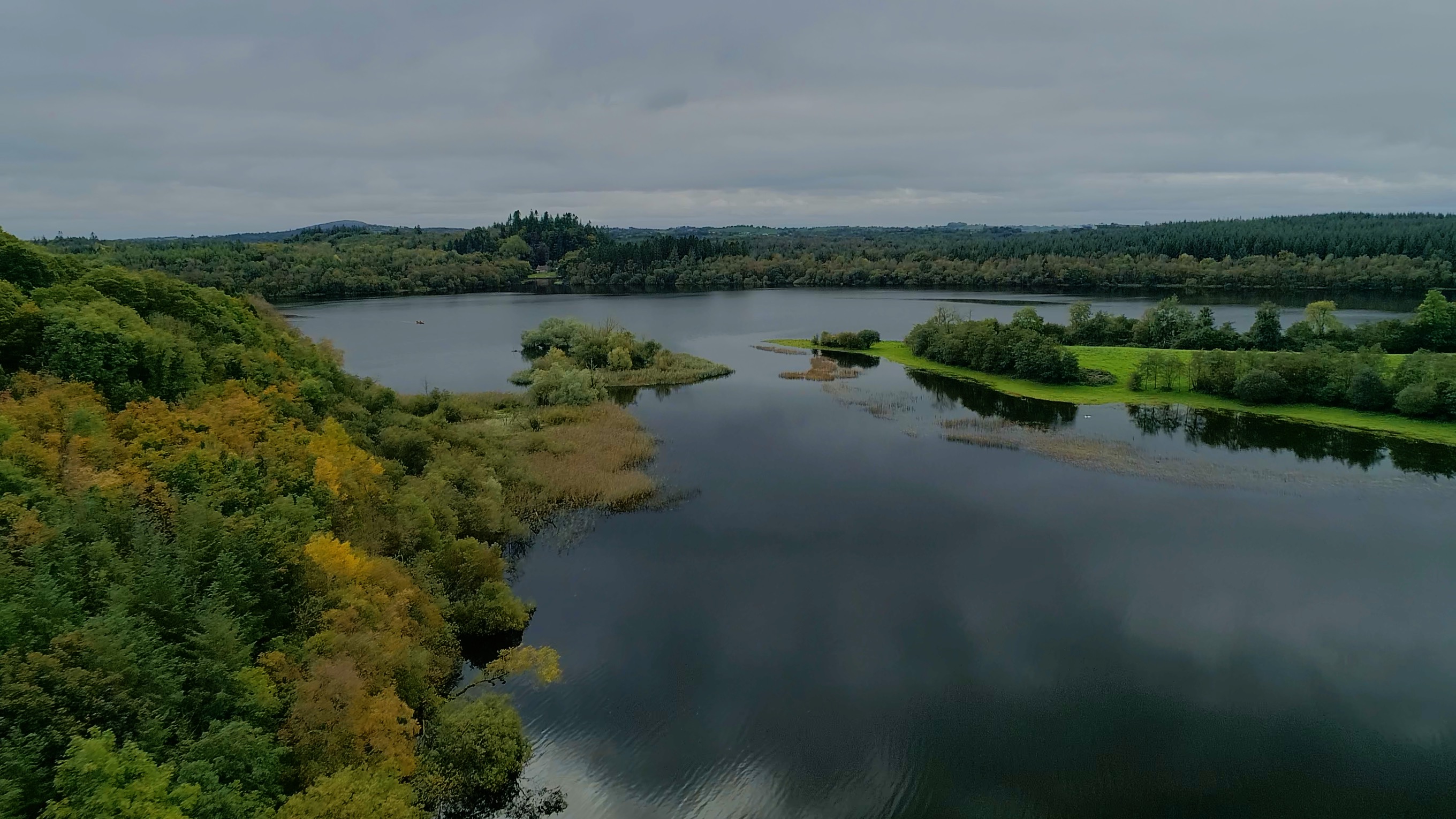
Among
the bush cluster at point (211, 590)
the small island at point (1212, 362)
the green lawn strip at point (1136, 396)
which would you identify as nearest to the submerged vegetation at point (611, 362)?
the small island at point (1212, 362)

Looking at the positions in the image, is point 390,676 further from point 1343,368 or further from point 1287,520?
point 1343,368

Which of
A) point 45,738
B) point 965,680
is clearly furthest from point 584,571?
point 45,738

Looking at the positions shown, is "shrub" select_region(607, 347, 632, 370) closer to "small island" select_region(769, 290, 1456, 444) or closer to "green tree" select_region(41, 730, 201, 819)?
"small island" select_region(769, 290, 1456, 444)

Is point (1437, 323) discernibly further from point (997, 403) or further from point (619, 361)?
point (619, 361)

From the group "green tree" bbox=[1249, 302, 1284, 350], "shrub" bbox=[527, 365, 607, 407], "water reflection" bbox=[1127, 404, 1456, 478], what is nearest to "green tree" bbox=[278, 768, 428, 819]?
"shrub" bbox=[527, 365, 607, 407]

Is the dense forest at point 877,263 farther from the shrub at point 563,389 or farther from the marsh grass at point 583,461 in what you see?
the marsh grass at point 583,461

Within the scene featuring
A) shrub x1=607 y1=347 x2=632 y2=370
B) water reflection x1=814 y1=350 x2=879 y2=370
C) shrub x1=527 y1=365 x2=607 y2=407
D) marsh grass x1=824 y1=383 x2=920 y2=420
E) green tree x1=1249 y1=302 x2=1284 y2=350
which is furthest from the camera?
water reflection x1=814 y1=350 x2=879 y2=370
